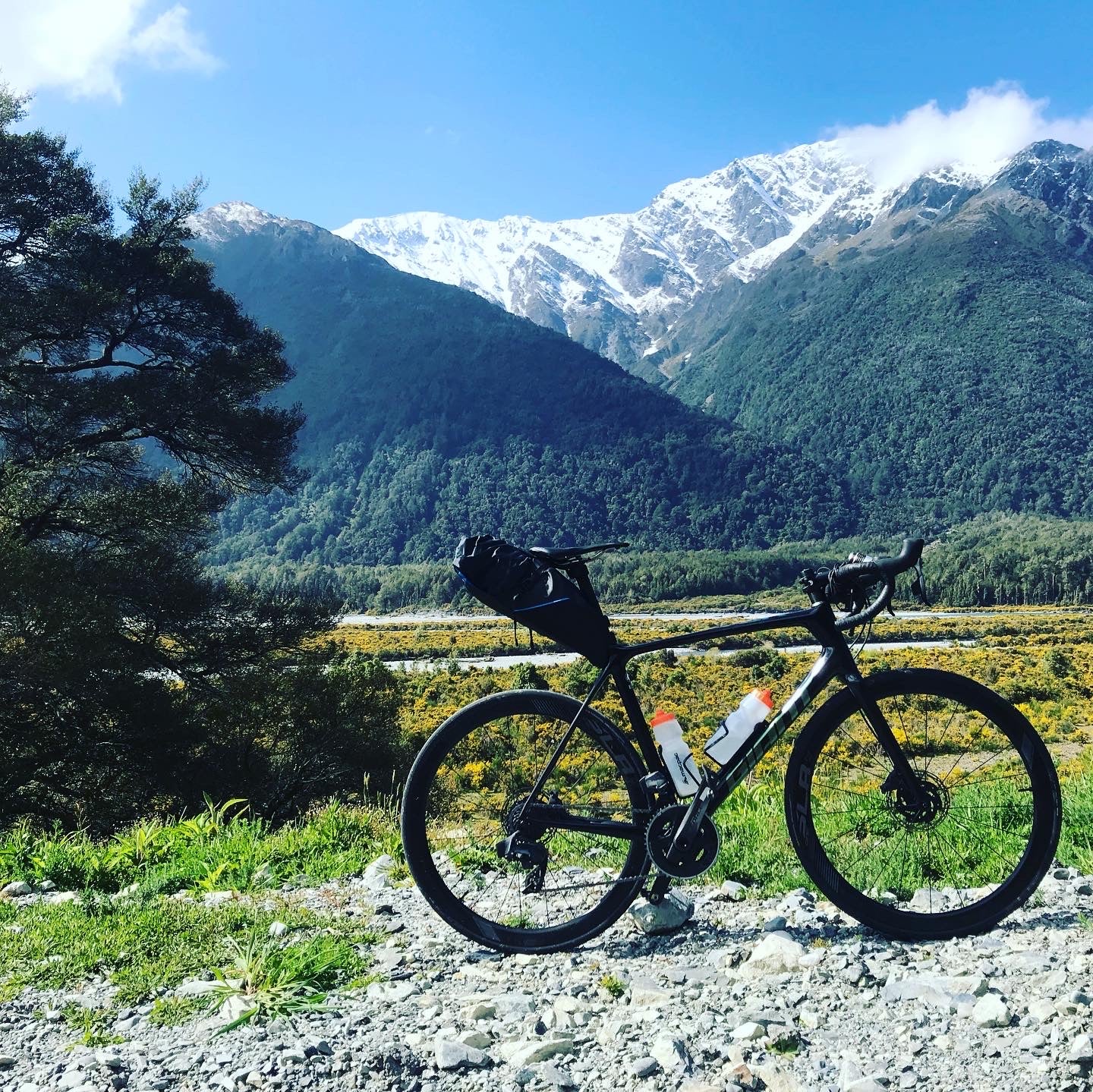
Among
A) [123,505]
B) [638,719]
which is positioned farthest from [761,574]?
[638,719]

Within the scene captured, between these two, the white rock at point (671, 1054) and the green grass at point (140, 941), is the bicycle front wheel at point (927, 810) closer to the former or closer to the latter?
the white rock at point (671, 1054)

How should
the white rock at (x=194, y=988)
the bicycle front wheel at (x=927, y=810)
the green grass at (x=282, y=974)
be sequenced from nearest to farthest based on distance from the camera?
the green grass at (x=282, y=974)
the white rock at (x=194, y=988)
the bicycle front wheel at (x=927, y=810)

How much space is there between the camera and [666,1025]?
8.56ft

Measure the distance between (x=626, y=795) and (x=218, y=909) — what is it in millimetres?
1806

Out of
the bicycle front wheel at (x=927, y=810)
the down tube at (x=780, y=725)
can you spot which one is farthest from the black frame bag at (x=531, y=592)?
the bicycle front wheel at (x=927, y=810)

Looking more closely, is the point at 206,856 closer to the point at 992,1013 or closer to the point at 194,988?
the point at 194,988

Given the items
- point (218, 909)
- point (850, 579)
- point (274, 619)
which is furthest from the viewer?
point (274, 619)

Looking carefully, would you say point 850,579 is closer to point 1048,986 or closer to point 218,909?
point 1048,986

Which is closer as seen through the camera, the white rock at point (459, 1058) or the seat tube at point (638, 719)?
the white rock at point (459, 1058)

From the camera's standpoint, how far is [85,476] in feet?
42.4

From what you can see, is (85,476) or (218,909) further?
(85,476)

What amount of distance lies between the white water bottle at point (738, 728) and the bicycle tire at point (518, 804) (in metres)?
0.32

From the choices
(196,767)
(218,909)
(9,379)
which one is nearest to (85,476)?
(9,379)

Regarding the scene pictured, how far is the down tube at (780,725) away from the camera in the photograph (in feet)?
11.1
